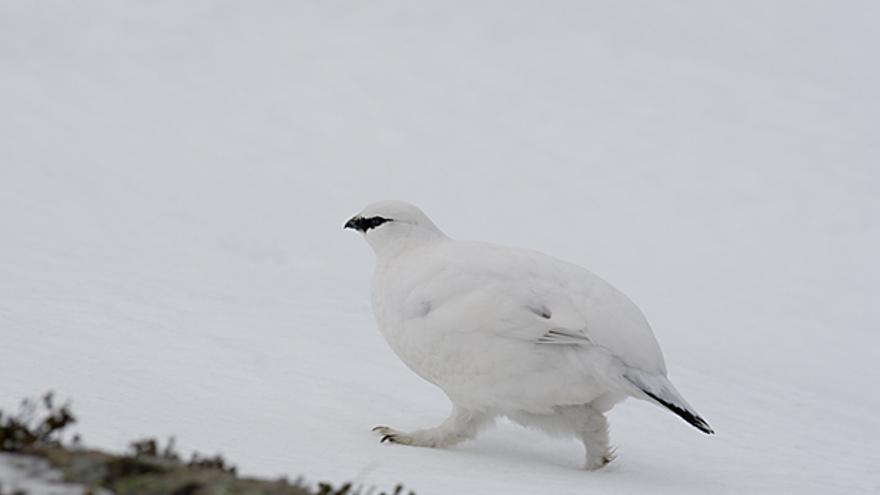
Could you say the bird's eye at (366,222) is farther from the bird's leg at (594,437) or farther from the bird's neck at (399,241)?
the bird's leg at (594,437)

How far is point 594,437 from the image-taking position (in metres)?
4.95

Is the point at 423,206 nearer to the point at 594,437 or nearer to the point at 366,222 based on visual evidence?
the point at 366,222

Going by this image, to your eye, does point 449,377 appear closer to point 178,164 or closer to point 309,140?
point 178,164

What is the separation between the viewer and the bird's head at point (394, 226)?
525 cm

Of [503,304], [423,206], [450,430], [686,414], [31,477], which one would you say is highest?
[423,206]

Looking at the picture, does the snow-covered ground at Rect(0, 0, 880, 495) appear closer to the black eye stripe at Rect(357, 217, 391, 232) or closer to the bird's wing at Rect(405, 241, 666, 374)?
the bird's wing at Rect(405, 241, 666, 374)

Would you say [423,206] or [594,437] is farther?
[423,206]

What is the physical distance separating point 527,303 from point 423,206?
8194 mm

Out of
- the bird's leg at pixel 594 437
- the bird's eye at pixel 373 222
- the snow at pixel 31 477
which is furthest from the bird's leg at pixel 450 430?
the snow at pixel 31 477


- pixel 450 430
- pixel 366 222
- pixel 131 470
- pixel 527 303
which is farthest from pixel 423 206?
pixel 131 470

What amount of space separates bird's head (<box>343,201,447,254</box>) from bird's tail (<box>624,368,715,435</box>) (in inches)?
42.0

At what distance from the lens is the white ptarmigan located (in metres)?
4.68

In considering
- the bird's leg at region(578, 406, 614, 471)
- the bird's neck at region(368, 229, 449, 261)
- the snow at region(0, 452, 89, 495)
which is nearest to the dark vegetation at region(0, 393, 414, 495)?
the snow at region(0, 452, 89, 495)

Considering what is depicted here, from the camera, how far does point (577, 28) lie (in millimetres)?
18281
